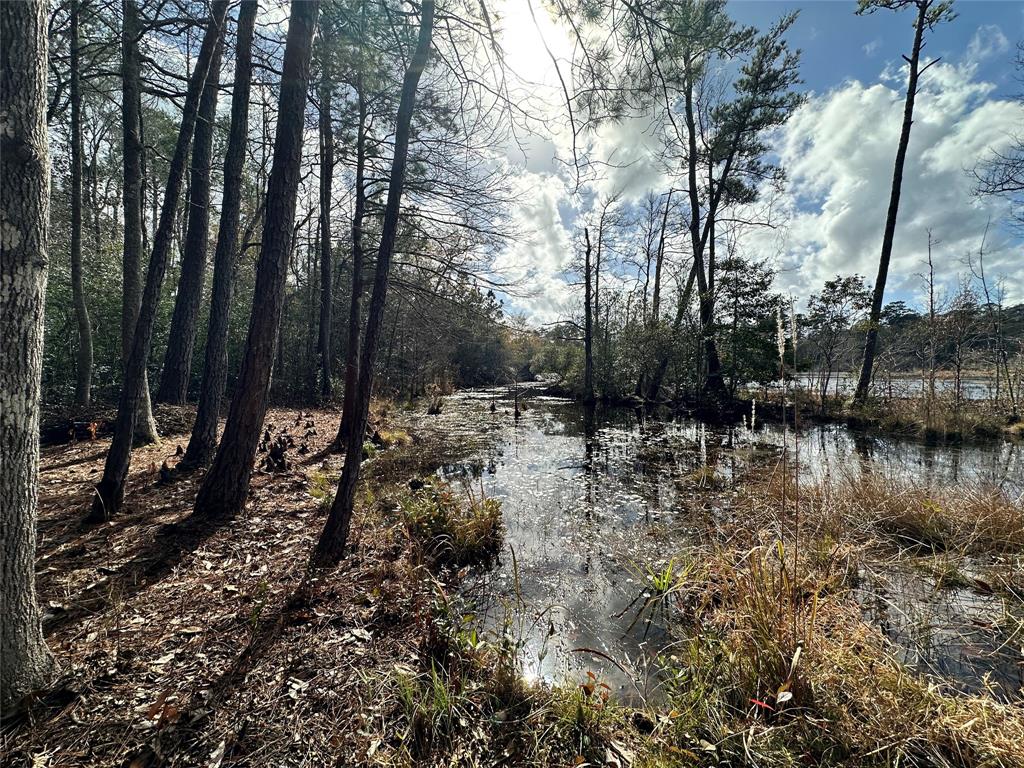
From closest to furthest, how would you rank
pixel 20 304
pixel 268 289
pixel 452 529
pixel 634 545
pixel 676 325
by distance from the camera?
pixel 20 304 < pixel 268 289 < pixel 452 529 < pixel 634 545 < pixel 676 325

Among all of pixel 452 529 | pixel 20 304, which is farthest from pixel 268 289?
pixel 452 529

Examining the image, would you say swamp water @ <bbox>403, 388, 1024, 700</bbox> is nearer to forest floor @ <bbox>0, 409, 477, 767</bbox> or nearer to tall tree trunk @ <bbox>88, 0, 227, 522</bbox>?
forest floor @ <bbox>0, 409, 477, 767</bbox>

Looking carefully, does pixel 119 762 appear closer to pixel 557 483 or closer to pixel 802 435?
pixel 557 483

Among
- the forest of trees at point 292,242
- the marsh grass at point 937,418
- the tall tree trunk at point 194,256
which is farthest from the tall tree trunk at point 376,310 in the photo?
the marsh grass at point 937,418

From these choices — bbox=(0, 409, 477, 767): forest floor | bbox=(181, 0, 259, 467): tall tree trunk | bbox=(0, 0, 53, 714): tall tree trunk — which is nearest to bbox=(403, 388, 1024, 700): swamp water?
bbox=(0, 409, 477, 767): forest floor

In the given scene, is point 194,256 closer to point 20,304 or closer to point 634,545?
point 20,304

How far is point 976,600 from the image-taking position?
2857mm

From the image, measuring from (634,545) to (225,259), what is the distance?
6.49 m

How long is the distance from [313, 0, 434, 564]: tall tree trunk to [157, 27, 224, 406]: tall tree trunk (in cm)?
373

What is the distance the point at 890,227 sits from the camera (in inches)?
456

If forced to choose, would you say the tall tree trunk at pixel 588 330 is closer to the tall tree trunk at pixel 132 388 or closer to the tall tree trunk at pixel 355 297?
the tall tree trunk at pixel 355 297

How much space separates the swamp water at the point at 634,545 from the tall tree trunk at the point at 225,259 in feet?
11.4

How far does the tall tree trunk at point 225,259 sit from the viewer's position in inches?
183

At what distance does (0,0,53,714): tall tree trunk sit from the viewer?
1428 mm
